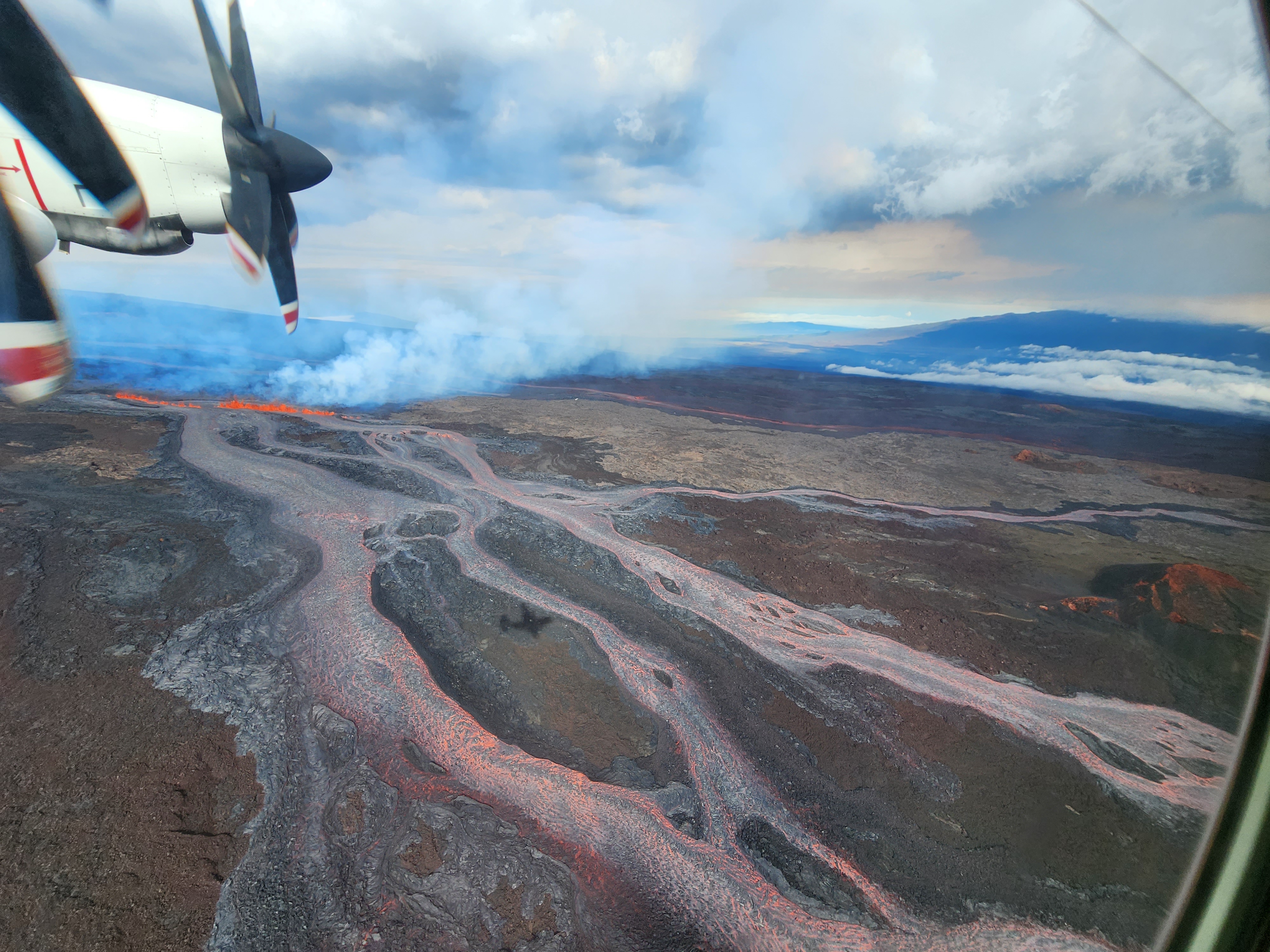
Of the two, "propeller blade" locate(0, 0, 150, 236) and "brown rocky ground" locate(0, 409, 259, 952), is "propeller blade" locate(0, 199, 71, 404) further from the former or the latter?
"brown rocky ground" locate(0, 409, 259, 952)

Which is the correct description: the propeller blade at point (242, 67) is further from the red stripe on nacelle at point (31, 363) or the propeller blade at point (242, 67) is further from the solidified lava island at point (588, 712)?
the solidified lava island at point (588, 712)

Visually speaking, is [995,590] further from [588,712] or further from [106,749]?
[106,749]

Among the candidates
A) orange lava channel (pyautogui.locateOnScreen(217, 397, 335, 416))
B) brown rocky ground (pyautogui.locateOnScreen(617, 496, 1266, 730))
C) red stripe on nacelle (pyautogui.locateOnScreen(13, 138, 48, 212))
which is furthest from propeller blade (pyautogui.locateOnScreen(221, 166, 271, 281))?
orange lava channel (pyautogui.locateOnScreen(217, 397, 335, 416))

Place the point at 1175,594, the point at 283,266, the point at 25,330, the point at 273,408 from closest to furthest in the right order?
1. the point at 25,330
2. the point at 283,266
3. the point at 1175,594
4. the point at 273,408

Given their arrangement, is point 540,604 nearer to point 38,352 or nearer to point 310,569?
point 310,569

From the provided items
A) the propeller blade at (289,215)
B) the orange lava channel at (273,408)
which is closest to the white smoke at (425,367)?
the orange lava channel at (273,408)

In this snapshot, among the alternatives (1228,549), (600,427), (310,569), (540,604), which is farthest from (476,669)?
(1228,549)

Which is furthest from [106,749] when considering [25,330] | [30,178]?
[30,178]
